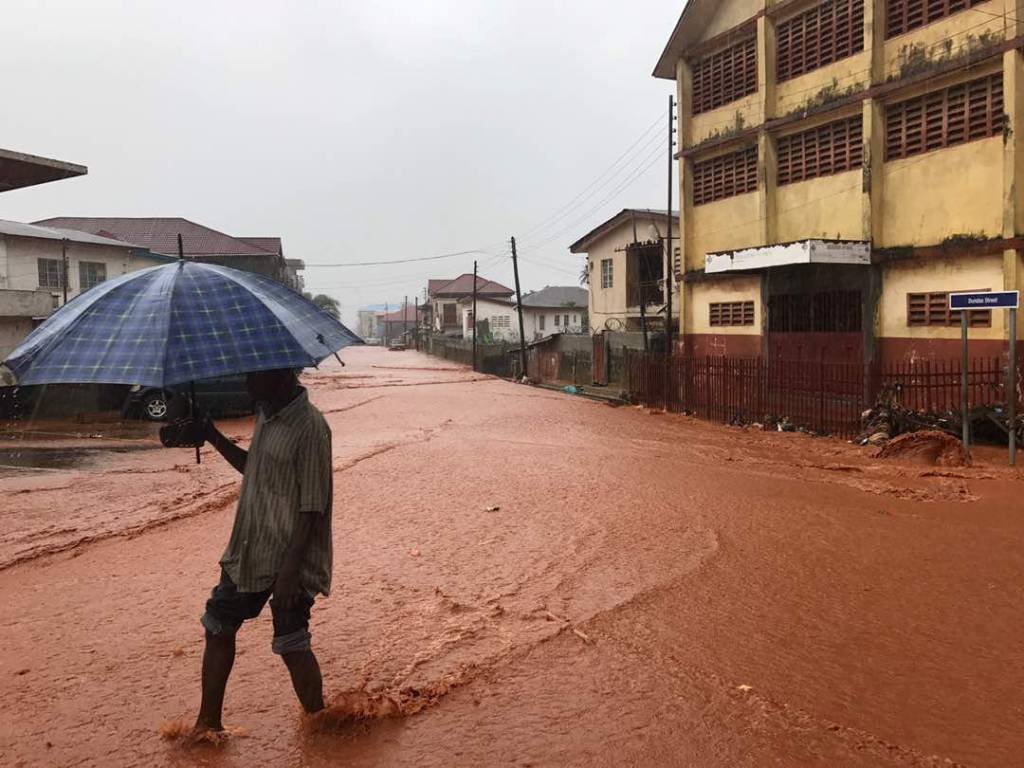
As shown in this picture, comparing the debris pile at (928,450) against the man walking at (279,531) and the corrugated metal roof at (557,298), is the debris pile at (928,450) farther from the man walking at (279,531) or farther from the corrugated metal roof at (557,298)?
the corrugated metal roof at (557,298)

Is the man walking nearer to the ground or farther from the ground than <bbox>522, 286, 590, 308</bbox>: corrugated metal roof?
nearer to the ground

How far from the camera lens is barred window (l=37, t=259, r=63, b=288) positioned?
2926 centimetres

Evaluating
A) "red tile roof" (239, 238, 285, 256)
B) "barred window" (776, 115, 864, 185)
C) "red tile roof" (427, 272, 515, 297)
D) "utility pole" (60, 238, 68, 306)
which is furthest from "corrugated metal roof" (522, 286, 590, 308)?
"barred window" (776, 115, 864, 185)

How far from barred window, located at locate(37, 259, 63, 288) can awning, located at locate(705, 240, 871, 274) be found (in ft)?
78.5

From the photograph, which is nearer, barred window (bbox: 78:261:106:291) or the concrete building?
the concrete building

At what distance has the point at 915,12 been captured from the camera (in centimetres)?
1548

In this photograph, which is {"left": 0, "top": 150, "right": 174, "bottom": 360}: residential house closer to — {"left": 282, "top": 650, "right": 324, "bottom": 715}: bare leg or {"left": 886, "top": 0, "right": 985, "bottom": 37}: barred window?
{"left": 282, "top": 650, "right": 324, "bottom": 715}: bare leg

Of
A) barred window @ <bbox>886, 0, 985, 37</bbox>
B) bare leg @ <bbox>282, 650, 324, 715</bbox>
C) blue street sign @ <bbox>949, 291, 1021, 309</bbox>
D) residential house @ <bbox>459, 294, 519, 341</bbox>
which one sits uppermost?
barred window @ <bbox>886, 0, 985, 37</bbox>

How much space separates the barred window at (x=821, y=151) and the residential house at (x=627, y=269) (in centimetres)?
1010

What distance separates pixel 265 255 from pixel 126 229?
8.63m

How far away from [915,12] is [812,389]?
7146mm

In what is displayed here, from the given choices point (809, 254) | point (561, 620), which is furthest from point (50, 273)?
point (561, 620)

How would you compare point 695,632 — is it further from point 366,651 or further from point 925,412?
point 925,412

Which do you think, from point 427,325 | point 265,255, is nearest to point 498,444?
point 265,255
